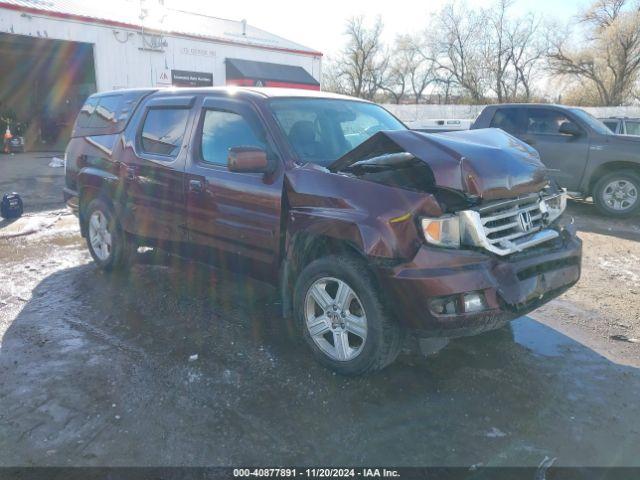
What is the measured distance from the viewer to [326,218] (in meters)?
3.32

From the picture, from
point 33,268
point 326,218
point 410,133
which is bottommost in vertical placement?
point 33,268

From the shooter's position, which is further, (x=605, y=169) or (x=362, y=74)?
(x=362, y=74)

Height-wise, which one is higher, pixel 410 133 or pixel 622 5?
pixel 622 5

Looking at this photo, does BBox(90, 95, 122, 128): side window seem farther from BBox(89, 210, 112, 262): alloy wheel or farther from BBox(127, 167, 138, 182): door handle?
BBox(89, 210, 112, 262): alloy wheel

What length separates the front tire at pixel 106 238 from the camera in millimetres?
5426

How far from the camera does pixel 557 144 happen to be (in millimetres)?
8875

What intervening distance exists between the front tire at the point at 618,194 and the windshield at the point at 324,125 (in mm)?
5565

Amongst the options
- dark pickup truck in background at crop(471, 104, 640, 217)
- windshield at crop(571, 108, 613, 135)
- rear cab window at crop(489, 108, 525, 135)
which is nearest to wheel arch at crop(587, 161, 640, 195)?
dark pickup truck in background at crop(471, 104, 640, 217)

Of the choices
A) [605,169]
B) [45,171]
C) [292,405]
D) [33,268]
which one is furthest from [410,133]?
[45,171]

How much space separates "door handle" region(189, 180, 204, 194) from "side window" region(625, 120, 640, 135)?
11.1 meters

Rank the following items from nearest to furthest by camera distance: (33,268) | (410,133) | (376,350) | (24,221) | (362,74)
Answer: (376,350)
(410,133)
(33,268)
(24,221)
(362,74)

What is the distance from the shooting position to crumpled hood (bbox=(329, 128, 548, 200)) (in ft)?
10.2

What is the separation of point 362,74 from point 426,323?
56658 millimetres

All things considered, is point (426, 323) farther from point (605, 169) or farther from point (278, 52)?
point (278, 52)
